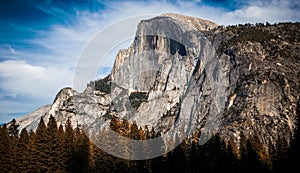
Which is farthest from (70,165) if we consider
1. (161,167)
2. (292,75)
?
(292,75)

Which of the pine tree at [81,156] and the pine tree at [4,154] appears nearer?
the pine tree at [4,154]

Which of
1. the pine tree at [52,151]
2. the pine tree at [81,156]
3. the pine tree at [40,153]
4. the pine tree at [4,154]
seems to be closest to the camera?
the pine tree at [40,153]

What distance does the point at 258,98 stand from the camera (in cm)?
18200

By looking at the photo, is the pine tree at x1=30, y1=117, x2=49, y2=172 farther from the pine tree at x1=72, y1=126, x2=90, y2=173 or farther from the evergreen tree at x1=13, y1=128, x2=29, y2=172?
the pine tree at x1=72, y1=126, x2=90, y2=173

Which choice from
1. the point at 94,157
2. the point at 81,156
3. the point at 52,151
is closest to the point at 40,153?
the point at 52,151

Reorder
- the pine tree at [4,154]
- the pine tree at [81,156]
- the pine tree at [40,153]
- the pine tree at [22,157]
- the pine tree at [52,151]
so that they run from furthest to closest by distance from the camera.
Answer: the pine tree at [81,156] < the pine tree at [4,154] < the pine tree at [22,157] < the pine tree at [52,151] < the pine tree at [40,153]

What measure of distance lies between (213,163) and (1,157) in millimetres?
34907

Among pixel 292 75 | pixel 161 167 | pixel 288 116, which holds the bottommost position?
pixel 161 167

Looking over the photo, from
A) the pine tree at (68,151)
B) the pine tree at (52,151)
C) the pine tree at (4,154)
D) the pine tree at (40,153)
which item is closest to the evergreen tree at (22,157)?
the pine tree at (4,154)

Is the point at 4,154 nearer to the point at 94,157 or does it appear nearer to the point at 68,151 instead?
the point at 68,151

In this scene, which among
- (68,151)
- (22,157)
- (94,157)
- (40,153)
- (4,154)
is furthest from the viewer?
(94,157)

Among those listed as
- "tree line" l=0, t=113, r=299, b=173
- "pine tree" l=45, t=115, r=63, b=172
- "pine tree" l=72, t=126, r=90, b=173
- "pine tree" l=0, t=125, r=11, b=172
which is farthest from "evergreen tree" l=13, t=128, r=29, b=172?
"pine tree" l=72, t=126, r=90, b=173

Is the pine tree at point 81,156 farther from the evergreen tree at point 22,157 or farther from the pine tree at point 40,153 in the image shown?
the evergreen tree at point 22,157

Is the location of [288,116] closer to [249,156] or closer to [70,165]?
[249,156]
